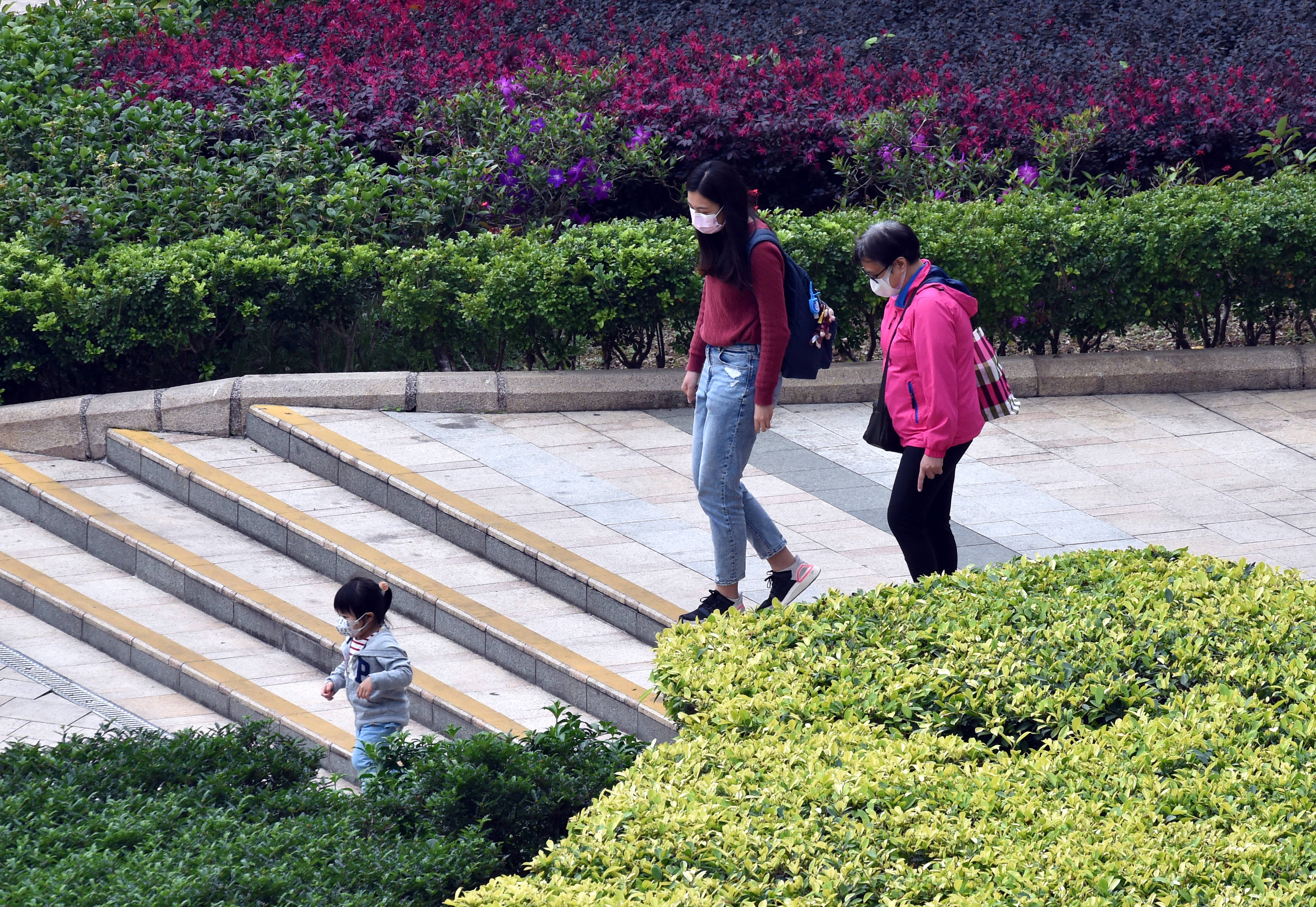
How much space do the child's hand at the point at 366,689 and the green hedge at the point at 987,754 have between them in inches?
49.6

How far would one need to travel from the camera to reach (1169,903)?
3.25m

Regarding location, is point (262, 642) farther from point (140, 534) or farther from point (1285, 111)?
point (1285, 111)

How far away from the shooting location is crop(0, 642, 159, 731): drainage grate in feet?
21.0

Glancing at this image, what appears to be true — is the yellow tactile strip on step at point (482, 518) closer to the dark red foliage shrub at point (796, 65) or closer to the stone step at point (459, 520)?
the stone step at point (459, 520)

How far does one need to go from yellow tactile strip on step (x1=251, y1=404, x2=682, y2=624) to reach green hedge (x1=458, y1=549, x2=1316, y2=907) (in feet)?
6.22

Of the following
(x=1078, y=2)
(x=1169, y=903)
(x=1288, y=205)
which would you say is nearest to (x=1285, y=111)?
(x=1288, y=205)

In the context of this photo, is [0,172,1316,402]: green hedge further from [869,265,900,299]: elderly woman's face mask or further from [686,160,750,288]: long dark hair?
[869,265,900,299]: elderly woman's face mask

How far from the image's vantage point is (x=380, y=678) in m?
5.52

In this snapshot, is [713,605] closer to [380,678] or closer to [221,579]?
[380,678]

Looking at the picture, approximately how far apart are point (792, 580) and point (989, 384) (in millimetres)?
1162

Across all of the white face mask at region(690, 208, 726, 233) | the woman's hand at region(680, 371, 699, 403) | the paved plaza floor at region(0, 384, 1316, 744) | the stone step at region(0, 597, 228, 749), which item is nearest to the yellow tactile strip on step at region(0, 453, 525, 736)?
the paved plaza floor at region(0, 384, 1316, 744)

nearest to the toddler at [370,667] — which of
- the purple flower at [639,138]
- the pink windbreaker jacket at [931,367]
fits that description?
the pink windbreaker jacket at [931,367]

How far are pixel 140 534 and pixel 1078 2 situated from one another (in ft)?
36.5

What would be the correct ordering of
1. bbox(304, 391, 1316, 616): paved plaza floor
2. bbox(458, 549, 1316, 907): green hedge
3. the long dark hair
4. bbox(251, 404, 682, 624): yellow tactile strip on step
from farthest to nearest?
bbox(304, 391, 1316, 616): paved plaza floor → bbox(251, 404, 682, 624): yellow tactile strip on step → the long dark hair → bbox(458, 549, 1316, 907): green hedge
